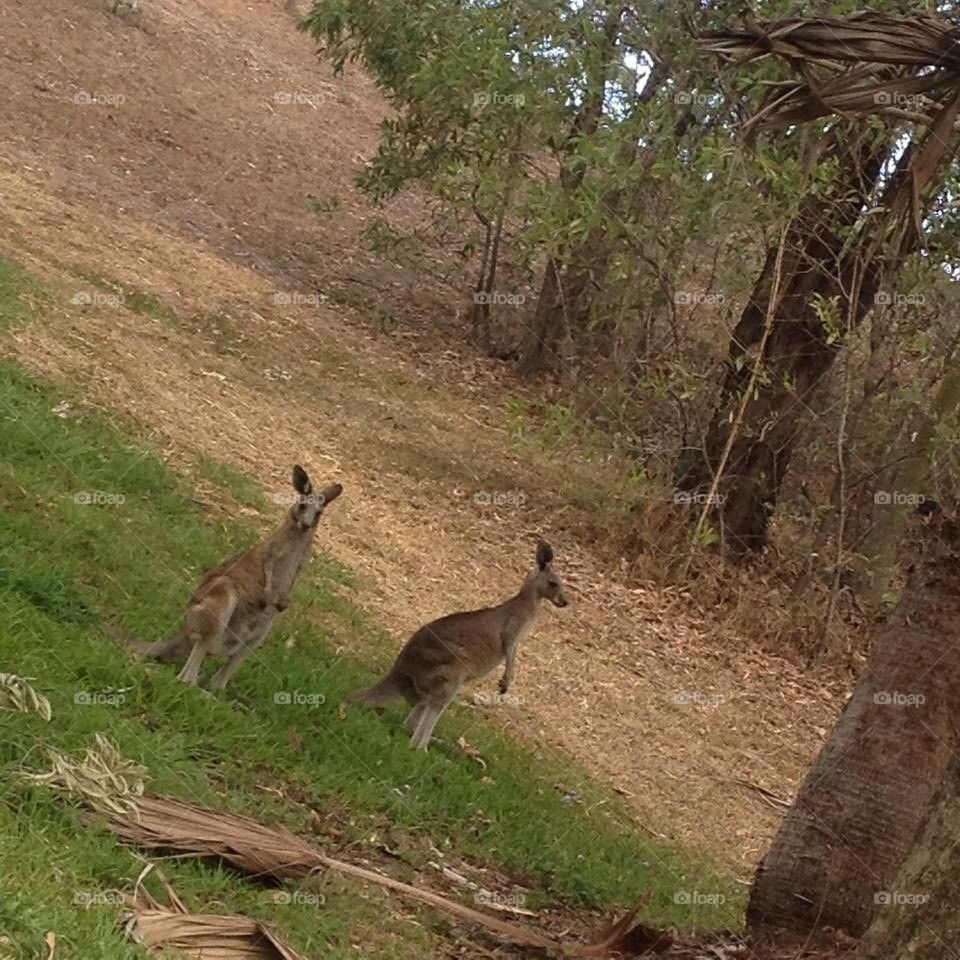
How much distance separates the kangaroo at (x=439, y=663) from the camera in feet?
29.2

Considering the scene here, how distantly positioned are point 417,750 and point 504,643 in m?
1.36

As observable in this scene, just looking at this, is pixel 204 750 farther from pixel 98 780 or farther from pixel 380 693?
pixel 380 693

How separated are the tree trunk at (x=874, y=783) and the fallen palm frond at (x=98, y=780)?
3296mm

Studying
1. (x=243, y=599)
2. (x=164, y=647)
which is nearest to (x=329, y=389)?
(x=243, y=599)

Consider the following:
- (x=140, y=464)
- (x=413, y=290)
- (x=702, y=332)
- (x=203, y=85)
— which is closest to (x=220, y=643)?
(x=140, y=464)

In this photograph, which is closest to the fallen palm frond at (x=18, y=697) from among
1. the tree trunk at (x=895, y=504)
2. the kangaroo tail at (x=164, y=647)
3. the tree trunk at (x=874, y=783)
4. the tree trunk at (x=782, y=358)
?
the kangaroo tail at (x=164, y=647)

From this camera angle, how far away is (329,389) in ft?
56.6

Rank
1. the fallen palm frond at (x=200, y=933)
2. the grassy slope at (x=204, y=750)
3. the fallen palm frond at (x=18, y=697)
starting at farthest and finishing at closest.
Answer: the fallen palm frond at (x=18, y=697) < the grassy slope at (x=204, y=750) < the fallen palm frond at (x=200, y=933)

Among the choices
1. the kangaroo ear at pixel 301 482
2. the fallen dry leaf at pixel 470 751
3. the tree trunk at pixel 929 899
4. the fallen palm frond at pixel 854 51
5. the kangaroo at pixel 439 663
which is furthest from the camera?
the fallen dry leaf at pixel 470 751

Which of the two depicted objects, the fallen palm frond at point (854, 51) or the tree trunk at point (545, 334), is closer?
the fallen palm frond at point (854, 51)

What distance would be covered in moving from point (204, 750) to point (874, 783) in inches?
126

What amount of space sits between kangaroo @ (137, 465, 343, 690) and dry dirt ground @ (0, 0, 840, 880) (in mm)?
2912

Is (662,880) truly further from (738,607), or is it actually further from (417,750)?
(738,607)

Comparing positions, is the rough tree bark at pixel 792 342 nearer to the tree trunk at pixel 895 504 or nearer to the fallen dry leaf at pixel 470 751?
the tree trunk at pixel 895 504
